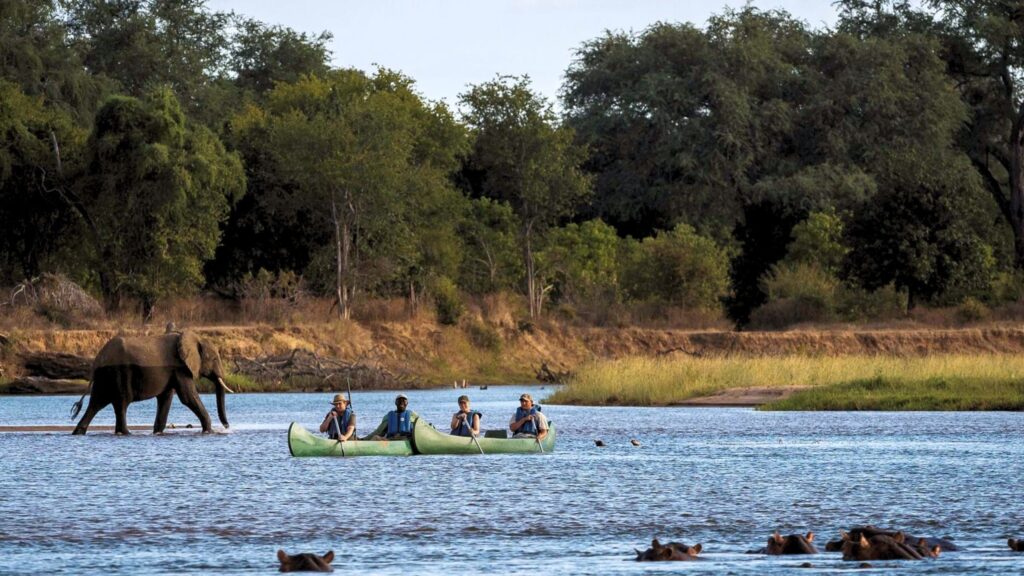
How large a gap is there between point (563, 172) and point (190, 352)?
1761 inches

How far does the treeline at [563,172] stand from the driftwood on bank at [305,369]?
15.7 feet

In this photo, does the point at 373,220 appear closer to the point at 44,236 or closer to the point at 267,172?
the point at 267,172

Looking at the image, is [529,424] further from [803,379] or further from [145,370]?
[803,379]

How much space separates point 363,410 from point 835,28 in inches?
2019

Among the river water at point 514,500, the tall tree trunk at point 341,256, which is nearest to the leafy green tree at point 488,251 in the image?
the tall tree trunk at point 341,256

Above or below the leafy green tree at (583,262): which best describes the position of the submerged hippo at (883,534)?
below

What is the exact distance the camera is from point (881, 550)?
70.8ft

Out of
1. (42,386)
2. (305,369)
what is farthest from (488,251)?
(42,386)

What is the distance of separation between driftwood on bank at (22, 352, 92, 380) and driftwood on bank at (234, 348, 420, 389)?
23.5ft

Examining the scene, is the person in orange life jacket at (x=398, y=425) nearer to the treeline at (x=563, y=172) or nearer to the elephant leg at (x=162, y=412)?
the elephant leg at (x=162, y=412)

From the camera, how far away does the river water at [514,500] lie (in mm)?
22484

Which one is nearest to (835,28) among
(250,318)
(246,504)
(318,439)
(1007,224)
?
(1007,224)

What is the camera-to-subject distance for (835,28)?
103312 millimetres

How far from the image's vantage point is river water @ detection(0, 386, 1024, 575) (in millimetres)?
22484
